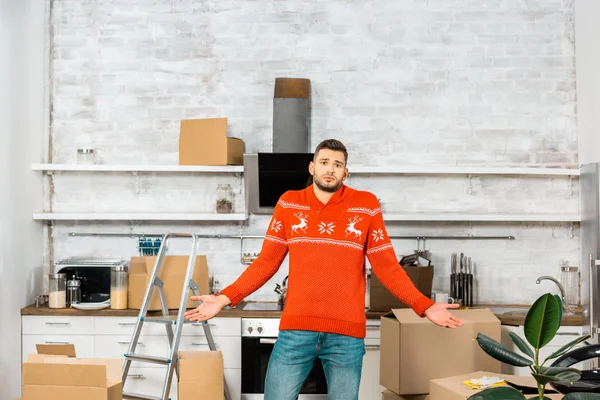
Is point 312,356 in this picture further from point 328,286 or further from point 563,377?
point 563,377

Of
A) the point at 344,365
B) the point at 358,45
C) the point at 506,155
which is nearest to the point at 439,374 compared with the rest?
the point at 344,365

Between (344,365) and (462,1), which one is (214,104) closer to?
(462,1)

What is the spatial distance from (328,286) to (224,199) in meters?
1.99

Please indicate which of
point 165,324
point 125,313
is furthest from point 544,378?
point 125,313

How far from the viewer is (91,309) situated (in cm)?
438

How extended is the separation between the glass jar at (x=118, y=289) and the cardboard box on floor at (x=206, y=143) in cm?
80

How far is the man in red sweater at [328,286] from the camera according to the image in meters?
2.87

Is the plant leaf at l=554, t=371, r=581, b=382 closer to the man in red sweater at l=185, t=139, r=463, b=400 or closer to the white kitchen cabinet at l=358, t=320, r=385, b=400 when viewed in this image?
the man in red sweater at l=185, t=139, r=463, b=400

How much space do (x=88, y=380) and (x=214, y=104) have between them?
233 centimetres

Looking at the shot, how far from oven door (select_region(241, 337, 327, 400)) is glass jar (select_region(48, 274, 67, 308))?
3.89 ft

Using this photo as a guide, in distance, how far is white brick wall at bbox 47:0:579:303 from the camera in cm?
484

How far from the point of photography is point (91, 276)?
4.64 m

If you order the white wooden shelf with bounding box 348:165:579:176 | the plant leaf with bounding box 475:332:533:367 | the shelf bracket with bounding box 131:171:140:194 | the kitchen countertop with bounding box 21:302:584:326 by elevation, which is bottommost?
the kitchen countertop with bounding box 21:302:584:326

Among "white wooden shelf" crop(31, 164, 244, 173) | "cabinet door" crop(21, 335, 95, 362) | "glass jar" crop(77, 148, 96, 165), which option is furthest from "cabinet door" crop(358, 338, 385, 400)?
"glass jar" crop(77, 148, 96, 165)
